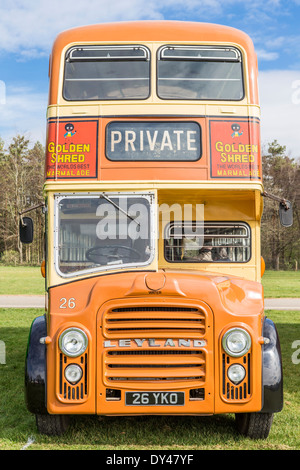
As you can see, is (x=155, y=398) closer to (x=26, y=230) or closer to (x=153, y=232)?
(x=153, y=232)

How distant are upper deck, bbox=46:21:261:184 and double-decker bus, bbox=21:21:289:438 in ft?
0.04

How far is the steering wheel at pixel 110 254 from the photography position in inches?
197

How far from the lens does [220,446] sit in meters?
4.82

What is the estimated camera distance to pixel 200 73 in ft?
18.1

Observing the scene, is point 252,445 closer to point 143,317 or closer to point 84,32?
point 143,317

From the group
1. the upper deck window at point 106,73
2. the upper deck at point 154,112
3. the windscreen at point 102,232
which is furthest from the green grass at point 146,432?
the upper deck window at point 106,73

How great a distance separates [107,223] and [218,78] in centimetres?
194

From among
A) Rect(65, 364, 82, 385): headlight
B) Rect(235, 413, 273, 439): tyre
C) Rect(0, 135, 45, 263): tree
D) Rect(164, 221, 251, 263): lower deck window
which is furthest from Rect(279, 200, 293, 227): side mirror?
Rect(0, 135, 45, 263): tree

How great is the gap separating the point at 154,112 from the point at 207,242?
161 centimetres

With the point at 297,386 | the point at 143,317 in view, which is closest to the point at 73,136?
the point at 143,317

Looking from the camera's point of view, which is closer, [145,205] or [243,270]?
[145,205]

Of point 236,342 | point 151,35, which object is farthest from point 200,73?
point 236,342

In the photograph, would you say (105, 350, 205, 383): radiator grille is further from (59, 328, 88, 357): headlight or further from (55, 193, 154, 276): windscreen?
(55, 193, 154, 276): windscreen

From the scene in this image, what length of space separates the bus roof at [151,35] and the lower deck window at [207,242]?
59.3 inches
